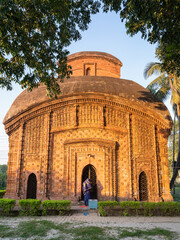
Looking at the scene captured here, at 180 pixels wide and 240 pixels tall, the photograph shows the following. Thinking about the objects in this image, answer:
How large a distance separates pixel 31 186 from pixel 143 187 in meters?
6.39

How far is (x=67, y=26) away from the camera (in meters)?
7.82

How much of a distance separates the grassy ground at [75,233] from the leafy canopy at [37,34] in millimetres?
4792

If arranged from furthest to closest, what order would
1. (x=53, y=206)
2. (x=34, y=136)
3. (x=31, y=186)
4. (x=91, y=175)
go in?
(x=34, y=136) < (x=31, y=186) < (x=91, y=175) < (x=53, y=206)

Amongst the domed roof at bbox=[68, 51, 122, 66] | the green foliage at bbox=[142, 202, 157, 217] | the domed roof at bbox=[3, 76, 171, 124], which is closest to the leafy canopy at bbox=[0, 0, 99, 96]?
the domed roof at bbox=[3, 76, 171, 124]

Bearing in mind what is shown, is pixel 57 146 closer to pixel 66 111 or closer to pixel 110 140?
pixel 66 111

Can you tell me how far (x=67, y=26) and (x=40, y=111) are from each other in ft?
20.5

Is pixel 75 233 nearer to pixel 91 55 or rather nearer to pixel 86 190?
pixel 86 190

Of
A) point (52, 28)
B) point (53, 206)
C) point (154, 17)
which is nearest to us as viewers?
point (154, 17)

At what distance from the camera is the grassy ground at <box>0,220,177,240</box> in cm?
576

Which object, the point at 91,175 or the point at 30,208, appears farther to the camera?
the point at 91,175

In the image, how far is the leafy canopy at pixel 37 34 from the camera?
5859mm

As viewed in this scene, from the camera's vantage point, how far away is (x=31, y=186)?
12461 millimetres

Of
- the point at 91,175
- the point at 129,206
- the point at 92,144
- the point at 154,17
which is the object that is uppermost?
the point at 154,17

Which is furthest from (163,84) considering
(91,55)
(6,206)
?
(6,206)
